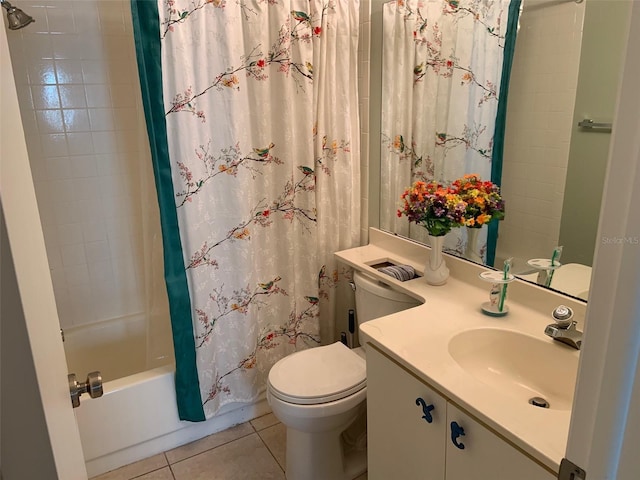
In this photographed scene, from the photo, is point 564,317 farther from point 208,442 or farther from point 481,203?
point 208,442

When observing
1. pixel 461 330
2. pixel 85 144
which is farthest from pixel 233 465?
pixel 85 144

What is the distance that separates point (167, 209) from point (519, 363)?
135 centimetres

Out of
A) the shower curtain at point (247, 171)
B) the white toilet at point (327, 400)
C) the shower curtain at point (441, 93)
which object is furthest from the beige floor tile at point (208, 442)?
the shower curtain at point (441, 93)

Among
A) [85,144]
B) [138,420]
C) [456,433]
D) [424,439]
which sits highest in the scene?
[85,144]

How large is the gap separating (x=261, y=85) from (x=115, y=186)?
3.50ft

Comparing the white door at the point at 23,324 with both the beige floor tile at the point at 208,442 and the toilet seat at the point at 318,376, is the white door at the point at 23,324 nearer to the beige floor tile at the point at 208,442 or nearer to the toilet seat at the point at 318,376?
the toilet seat at the point at 318,376

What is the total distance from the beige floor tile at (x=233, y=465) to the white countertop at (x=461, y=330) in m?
0.92

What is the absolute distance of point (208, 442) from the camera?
7.13ft

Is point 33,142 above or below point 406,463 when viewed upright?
above

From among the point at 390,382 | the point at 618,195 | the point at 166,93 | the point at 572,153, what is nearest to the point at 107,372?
the point at 166,93

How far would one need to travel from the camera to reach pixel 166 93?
68.7 inches

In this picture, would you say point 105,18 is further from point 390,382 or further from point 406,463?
point 406,463

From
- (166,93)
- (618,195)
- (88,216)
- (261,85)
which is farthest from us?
(88,216)

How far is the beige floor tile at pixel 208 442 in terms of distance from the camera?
209 cm
